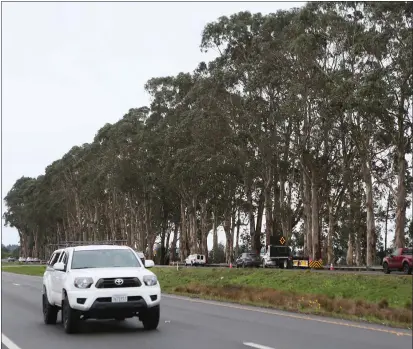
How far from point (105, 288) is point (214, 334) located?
2289mm

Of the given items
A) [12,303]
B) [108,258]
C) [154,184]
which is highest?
Answer: [154,184]

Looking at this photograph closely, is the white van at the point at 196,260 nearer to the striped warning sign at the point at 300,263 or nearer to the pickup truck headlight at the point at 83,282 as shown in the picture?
the striped warning sign at the point at 300,263

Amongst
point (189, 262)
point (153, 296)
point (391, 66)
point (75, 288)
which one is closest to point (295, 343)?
point (153, 296)

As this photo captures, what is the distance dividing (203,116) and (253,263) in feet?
41.8

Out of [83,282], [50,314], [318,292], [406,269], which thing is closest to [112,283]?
[83,282]

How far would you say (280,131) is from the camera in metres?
53.2

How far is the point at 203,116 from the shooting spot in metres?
56.0

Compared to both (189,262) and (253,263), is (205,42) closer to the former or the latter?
(253,263)

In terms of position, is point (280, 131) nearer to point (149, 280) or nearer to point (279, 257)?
point (279, 257)

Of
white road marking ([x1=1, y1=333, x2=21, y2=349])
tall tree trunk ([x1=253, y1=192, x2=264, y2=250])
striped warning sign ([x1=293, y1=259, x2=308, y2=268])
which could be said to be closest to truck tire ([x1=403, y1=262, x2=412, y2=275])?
striped warning sign ([x1=293, y1=259, x2=308, y2=268])

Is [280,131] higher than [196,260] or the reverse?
higher

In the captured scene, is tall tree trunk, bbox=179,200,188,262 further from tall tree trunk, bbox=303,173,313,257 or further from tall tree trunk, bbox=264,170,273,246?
tall tree trunk, bbox=303,173,313,257

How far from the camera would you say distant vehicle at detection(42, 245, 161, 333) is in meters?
13.6

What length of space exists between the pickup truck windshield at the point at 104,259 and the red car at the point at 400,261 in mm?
25826
